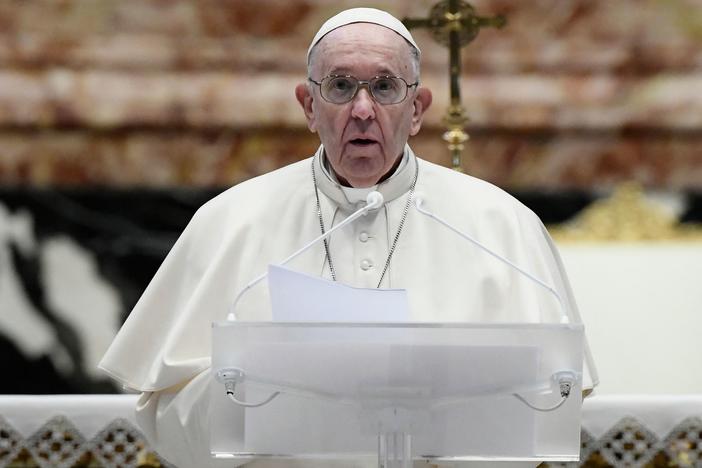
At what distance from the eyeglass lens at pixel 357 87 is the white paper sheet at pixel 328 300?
29.7 inches

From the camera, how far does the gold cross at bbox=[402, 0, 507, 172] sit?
5660mm

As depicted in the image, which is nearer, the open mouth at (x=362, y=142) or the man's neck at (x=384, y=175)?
the open mouth at (x=362, y=142)

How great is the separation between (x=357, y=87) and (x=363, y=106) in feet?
0.28

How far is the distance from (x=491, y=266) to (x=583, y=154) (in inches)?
119

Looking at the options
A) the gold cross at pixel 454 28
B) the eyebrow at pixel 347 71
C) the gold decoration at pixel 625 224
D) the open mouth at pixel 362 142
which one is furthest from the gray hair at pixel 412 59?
the gold decoration at pixel 625 224

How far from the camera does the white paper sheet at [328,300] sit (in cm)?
363

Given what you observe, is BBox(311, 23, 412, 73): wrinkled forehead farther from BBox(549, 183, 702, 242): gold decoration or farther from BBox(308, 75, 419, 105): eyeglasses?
BBox(549, 183, 702, 242): gold decoration

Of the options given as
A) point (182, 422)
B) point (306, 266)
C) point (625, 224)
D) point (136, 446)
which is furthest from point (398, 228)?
point (625, 224)

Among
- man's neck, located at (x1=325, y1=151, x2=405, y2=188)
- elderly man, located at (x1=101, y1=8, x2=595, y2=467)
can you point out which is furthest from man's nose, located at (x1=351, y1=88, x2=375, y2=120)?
man's neck, located at (x1=325, y1=151, x2=405, y2=188)

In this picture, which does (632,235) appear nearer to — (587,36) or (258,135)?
(587,36)

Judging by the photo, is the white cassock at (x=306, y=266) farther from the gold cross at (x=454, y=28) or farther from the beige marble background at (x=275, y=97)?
the beige marble background at (x=275, y=97)

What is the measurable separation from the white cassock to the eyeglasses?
0.30m

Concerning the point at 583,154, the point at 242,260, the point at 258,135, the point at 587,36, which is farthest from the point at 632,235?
the point at 242,260

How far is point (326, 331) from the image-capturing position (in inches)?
138
